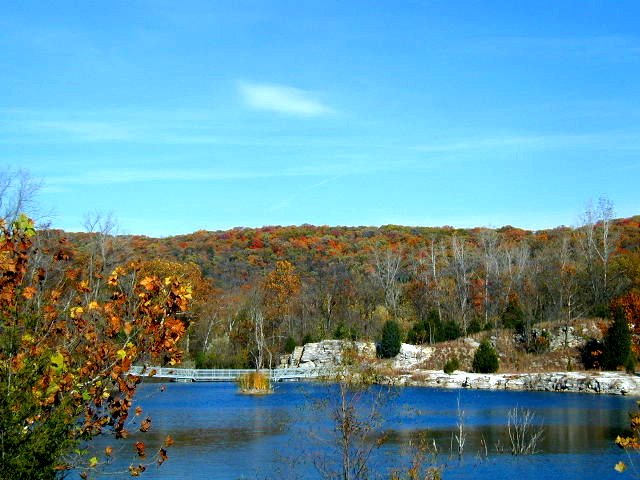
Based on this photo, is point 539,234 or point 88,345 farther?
point 539,234

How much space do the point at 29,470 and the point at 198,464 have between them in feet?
43.4

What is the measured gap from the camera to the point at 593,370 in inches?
1478

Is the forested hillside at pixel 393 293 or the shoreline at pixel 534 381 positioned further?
the forested hillside at pixel 393 293

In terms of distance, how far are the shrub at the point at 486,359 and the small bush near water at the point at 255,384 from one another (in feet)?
39.3

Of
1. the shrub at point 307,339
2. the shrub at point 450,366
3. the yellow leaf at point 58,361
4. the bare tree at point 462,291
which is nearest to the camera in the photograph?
the yellow leaf at point 58,361

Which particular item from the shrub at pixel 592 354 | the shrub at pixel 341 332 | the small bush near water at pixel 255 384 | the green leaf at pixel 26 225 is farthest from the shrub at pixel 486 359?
the green leaf at pixel 26 225

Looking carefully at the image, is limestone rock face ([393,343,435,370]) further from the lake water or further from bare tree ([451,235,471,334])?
the lake water

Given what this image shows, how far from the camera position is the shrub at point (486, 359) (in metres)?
39.2

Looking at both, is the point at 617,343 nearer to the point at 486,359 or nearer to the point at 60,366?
the point at 486,359

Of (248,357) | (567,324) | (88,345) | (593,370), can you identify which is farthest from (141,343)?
(248,357)

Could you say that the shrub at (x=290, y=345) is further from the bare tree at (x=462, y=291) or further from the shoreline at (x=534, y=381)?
the bare tree at (x=462, y=291)

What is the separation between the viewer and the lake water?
16.5 m

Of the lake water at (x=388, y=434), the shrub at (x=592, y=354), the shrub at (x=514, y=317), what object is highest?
the shrub at (x=514, y=317)

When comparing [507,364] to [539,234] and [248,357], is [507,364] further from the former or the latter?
[539,234]
